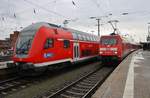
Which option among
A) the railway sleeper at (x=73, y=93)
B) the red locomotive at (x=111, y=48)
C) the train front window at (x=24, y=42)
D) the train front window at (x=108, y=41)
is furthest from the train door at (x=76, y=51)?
the railway sleeper at (x=73, y=93)

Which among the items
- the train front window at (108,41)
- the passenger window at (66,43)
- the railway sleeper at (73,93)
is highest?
the train front window at (108,41)

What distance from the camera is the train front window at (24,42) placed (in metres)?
13.8

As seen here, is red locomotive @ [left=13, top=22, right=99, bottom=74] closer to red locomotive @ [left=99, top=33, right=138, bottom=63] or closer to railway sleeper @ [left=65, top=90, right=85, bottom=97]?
railway sleeper @ [left=65, top=90, right=85, bottom=97]

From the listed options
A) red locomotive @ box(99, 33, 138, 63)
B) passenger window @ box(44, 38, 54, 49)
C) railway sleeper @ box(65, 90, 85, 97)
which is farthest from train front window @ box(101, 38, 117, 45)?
railway sleeper @ box(65, 90, 85, 97)

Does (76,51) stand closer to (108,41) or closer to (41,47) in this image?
(108,41)

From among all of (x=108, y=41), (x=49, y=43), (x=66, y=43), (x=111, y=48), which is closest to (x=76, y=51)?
(x=66, y=43)

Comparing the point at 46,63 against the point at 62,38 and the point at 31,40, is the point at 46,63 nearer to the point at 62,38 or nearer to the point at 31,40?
the point at 31,40

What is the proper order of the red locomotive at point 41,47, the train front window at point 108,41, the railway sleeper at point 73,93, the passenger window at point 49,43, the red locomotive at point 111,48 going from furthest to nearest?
the train front window at point 108,41
the red locomotive at point 111,48
the passenger window at point 49,43
the red locomotive at point 41,47
the railway sleeper at point 73,93

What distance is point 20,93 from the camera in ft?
34.0

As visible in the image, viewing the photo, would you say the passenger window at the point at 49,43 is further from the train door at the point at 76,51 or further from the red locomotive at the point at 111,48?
the red locomotive at the point at 111,48

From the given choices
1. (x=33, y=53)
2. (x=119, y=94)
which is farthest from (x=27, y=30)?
(x=119, y=94)

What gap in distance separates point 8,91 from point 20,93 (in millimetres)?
888

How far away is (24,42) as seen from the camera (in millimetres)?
14102

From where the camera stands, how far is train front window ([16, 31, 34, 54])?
13795 mm
